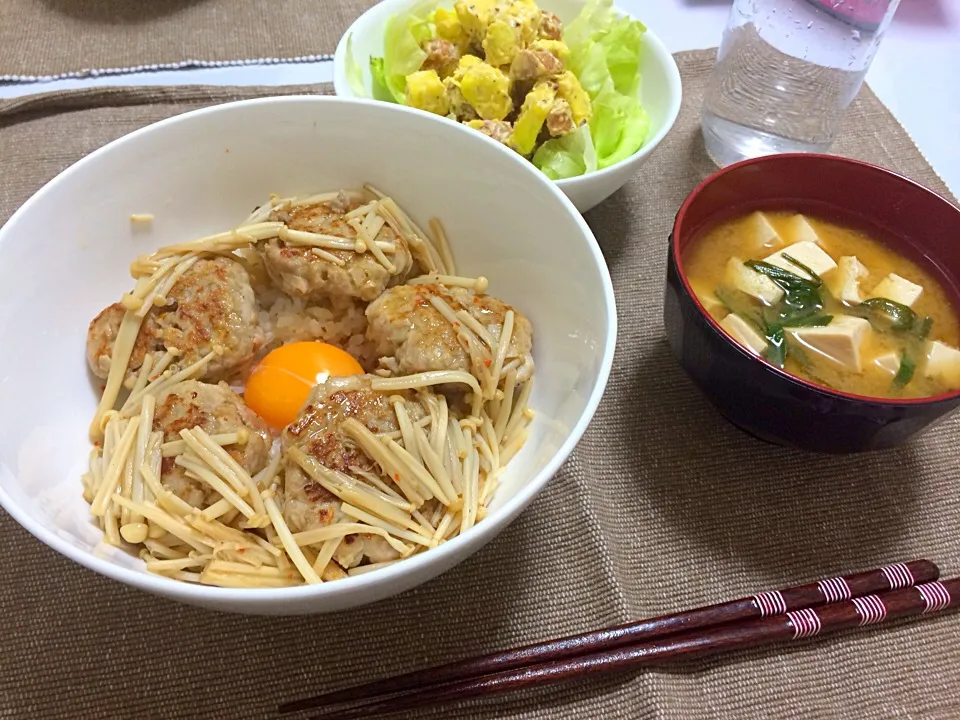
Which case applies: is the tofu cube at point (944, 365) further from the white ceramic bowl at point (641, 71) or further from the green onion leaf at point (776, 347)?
the white ceramic bowl at point (641, 71)

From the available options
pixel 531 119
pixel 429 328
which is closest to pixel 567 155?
pixel 531 119

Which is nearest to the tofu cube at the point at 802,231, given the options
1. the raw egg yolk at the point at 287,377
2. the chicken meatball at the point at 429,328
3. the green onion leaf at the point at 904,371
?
the green onion leaf at the point at 904,371

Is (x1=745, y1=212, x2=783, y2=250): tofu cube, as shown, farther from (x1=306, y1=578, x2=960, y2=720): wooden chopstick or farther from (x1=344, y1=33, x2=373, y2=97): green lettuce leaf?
(x1=344, y1=33, x2=373, y2=97): green lettuce leaf

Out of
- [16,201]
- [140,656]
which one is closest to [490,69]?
[16,201]

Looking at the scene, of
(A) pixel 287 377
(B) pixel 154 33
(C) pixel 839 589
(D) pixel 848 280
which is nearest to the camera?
(C) pixel 839 589

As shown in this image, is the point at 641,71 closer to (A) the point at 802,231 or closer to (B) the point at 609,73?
(B) the point at 609,73

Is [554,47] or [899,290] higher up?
[554,47]
